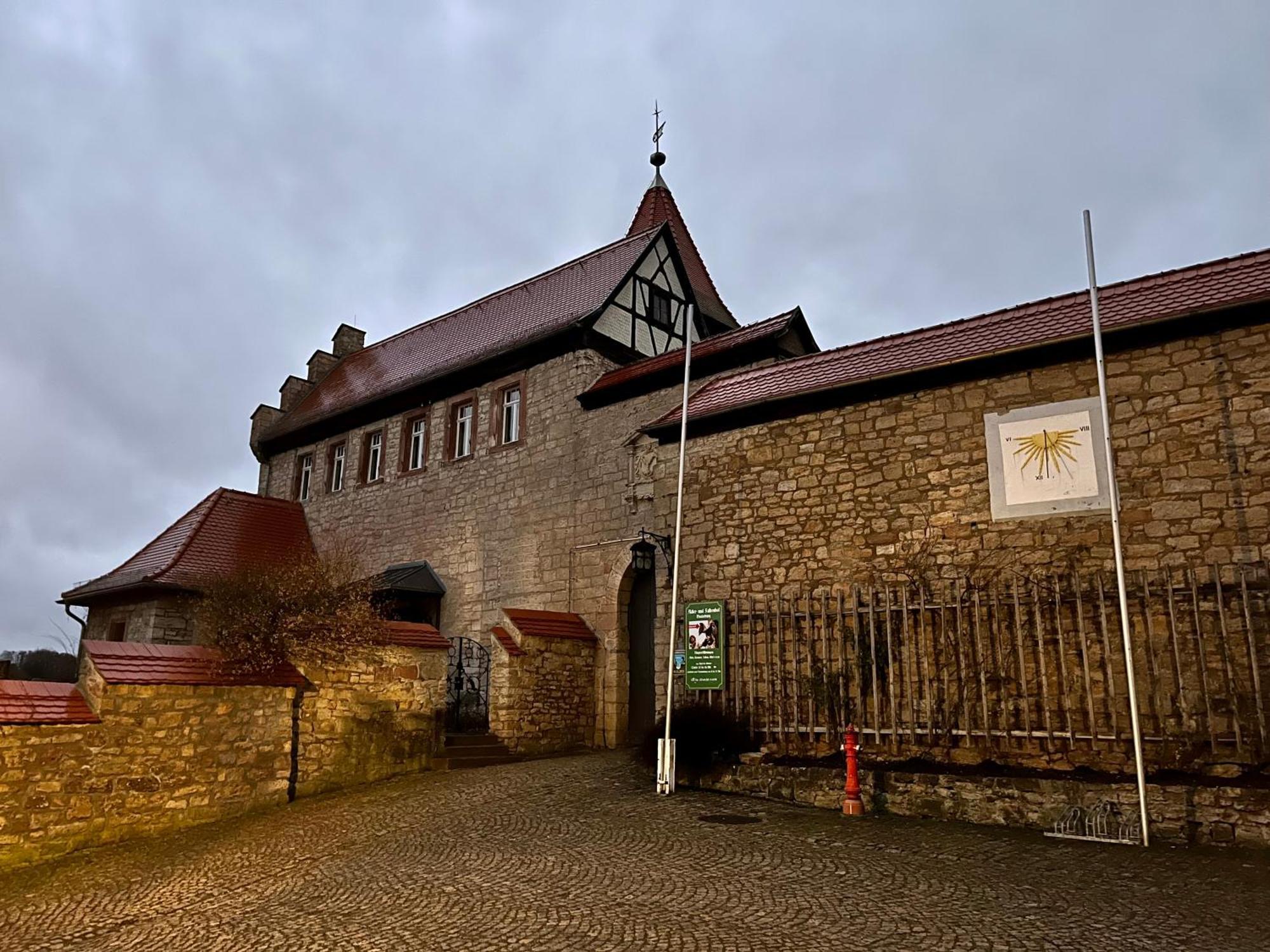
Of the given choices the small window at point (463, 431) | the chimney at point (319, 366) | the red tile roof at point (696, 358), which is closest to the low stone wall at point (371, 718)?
the red tile roof at point (696, 358)

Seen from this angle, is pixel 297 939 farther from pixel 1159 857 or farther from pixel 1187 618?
pixel 1187 618

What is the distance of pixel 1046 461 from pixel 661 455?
5048 millimetres

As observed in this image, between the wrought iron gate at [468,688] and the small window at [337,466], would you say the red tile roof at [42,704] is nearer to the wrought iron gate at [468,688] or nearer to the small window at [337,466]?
the wrought iron gate at [468,688]

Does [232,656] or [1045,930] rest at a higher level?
[232,656]

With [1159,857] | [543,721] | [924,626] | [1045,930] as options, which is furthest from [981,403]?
[543,721]

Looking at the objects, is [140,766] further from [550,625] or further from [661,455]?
[661,455]

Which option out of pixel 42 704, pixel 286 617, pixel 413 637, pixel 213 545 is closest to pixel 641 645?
pixel 413 637

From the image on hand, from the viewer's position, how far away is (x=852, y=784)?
780 centimetres

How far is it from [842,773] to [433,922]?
173 inches

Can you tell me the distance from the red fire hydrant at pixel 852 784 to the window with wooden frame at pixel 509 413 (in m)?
10.3

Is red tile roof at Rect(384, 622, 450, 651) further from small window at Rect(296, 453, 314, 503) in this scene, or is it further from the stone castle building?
small window at Rect(296, 453, 314, 503)

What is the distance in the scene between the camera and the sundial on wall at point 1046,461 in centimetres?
852

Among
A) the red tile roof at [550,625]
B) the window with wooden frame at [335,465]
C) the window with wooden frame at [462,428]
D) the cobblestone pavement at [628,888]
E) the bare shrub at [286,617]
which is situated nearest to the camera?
the cobblestone pavement at [628,888]

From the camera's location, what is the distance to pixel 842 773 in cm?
815
